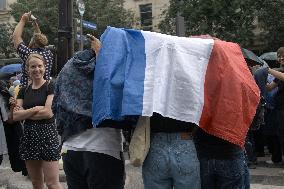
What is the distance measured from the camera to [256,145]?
8977 mm

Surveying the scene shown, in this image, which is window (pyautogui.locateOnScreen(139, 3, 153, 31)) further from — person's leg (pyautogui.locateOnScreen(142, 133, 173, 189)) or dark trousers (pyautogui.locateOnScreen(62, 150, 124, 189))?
person's leg (pyautogui.locateOnScreen(142, 133, 173, 189))

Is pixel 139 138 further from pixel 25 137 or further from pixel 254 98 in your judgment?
pixel 25 137

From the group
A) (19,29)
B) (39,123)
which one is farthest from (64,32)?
(39,123)

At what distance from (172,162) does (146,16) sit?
3075cm

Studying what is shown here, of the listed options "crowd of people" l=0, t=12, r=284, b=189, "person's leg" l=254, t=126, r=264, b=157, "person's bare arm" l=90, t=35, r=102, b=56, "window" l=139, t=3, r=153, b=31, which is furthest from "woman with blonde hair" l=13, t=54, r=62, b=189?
"window" l=139, t=3, r=153, b=31

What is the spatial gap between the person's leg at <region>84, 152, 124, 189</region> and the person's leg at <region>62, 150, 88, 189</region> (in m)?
0.07

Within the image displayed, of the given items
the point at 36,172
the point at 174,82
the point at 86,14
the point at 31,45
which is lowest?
the point at 36,172

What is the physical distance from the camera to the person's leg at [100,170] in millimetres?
3152

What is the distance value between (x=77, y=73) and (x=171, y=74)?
617 millimetres

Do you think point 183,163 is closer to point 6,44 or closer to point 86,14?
point 86,14

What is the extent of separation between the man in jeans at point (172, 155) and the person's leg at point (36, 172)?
2038 mm

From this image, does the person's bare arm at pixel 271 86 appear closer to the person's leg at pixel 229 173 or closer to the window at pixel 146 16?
the person's leg at pixel 229 173

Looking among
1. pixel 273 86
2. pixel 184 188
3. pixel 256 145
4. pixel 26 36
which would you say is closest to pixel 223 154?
pixel 184 188

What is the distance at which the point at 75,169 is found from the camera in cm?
328
